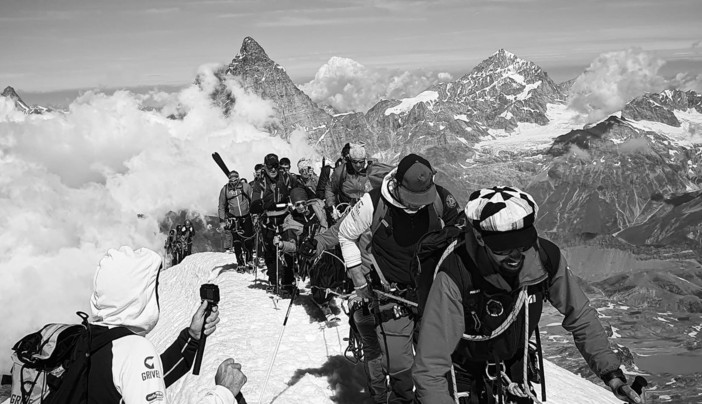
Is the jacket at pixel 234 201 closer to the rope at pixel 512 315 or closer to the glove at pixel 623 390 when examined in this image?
the rope at pixel 512 315

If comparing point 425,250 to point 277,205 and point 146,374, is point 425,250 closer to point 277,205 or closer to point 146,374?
point 146,374

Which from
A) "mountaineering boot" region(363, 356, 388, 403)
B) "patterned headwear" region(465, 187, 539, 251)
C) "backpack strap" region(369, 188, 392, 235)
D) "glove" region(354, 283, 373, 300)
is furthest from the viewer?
"mountaineering boot" region(363, 356, 388, 403)

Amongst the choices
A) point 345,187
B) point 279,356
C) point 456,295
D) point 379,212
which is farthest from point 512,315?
point 279,356

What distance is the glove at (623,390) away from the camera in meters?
4.68

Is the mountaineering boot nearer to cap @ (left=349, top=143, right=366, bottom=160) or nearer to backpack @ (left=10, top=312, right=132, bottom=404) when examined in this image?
cap @ (left=349, top=143, right=366, bottom=160)

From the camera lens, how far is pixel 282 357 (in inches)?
473

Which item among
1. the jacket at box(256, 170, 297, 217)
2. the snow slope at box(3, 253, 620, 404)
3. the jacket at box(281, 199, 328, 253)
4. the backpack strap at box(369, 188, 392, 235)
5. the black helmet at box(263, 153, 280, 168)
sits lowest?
the snow slope at box(3, 253, 620, 404)

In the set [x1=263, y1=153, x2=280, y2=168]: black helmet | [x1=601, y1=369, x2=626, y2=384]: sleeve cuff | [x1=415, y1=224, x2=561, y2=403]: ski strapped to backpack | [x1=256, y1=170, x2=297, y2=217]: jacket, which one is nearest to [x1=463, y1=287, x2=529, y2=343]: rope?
[x1=415, y1=224, x2=561, y2=403]: ski strapped to backpack

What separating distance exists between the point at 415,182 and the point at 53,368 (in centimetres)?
470

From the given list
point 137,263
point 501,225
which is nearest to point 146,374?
point 137,263

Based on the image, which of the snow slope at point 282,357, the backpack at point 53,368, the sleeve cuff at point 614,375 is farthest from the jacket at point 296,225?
the backpack at point 53,368

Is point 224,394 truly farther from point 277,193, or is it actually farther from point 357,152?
point 277,193

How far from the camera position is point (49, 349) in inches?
141

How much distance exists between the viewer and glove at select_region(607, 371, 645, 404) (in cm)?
468
